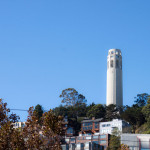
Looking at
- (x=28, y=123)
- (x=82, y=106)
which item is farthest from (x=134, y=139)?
(x=82, y=106)

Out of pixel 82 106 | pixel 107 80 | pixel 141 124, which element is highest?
pixel 107 80

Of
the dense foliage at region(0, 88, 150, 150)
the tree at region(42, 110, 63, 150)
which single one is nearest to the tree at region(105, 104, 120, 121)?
the dense foliage at region(0, 88, 150, 150)

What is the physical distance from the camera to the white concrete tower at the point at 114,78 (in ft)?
349

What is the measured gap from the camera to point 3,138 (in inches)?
735

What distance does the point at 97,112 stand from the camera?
300ft

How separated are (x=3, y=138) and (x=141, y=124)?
61.4m

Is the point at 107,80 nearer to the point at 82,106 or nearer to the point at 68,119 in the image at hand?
the point at 82,106

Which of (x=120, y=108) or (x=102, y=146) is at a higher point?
(x=120, y=108)

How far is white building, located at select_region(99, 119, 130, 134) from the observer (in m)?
81.6

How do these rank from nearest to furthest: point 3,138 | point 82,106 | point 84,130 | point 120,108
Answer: point 3,138 → point 84,130 → point 120,108 → point 82,106

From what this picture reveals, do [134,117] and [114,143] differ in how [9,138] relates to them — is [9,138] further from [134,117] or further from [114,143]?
[134,117]

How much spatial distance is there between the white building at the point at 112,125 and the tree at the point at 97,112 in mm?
5070

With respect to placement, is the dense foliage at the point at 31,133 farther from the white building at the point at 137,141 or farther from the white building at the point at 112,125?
the white building at the point at 112,125

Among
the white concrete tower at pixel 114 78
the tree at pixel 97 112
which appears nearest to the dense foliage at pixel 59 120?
the tree at pixel 97 112
